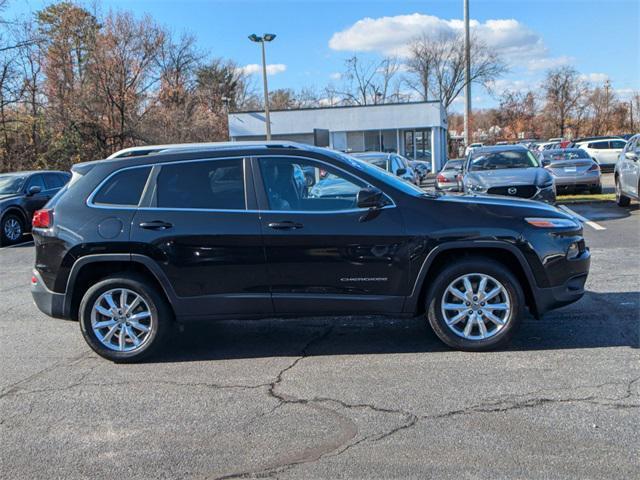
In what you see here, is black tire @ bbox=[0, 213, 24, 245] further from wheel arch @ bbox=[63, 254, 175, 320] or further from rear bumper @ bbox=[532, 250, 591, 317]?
rear bumper @ bbox=[532, 250, 591, 317]

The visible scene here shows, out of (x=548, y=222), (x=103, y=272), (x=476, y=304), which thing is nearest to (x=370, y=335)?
(x=476, y=304)

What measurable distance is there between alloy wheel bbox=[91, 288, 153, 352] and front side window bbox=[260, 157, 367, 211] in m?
1.49

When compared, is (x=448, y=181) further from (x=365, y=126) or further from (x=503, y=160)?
(x=365, y=126)

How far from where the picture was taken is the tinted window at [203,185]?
4.86 m

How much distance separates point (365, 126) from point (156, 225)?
109ft

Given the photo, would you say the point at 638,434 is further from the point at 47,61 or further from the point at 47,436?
the point at 47,61

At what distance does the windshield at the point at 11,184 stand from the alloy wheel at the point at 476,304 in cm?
1195

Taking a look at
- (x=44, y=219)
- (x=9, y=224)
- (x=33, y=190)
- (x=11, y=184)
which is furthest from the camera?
(x=11, y=184)

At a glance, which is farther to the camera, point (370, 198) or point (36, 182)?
point (36, 182)

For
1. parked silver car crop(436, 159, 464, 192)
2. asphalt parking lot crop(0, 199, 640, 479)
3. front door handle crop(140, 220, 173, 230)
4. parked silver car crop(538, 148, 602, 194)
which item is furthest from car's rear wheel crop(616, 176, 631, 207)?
front door handle crop(140, 220, 173, 230)

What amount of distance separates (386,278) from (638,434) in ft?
6.78

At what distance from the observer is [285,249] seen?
4.72 m

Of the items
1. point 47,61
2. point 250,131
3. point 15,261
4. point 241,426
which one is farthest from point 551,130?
point 241,426

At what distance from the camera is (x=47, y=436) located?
3.69 meters
